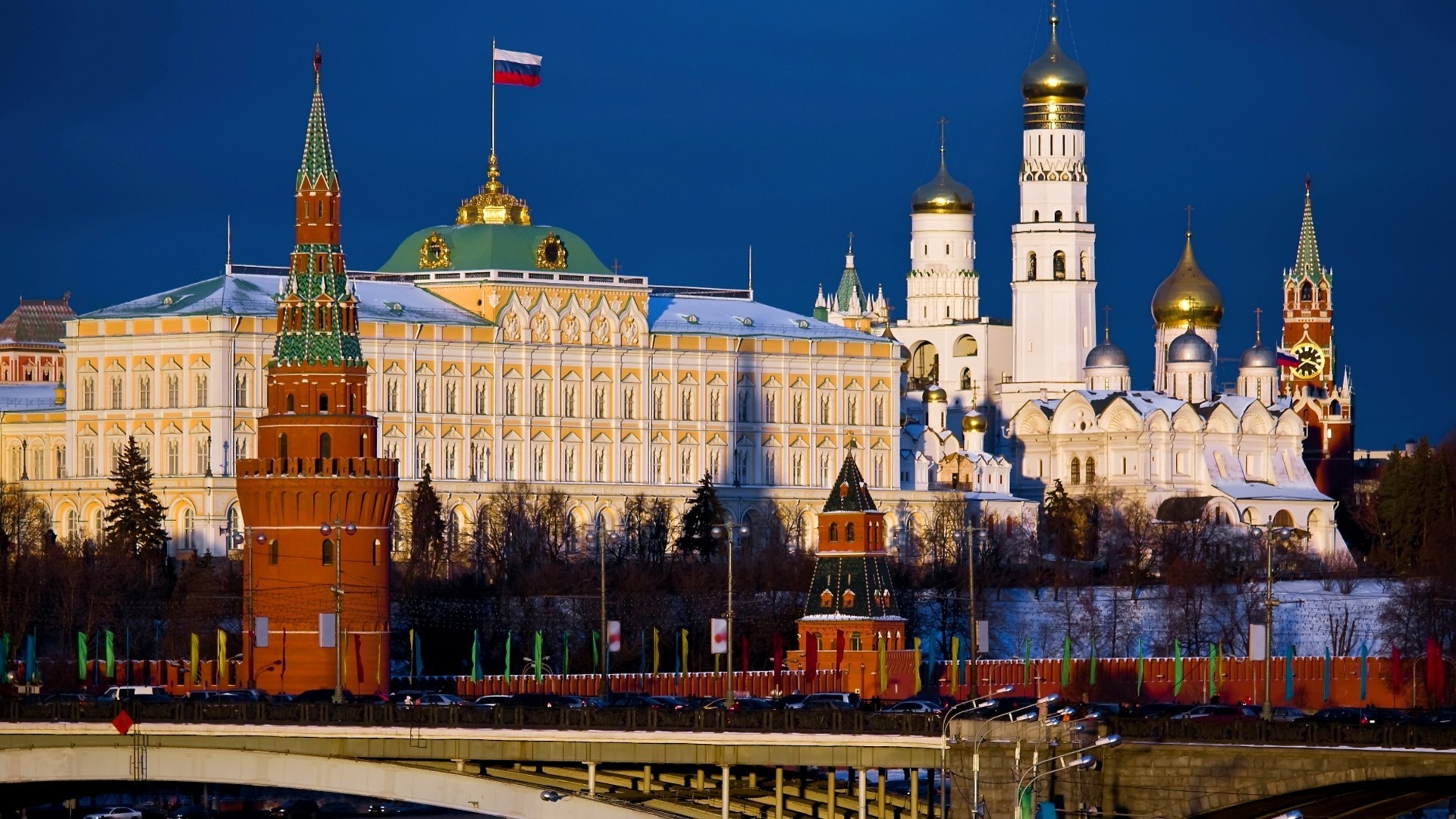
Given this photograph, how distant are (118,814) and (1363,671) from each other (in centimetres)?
4160

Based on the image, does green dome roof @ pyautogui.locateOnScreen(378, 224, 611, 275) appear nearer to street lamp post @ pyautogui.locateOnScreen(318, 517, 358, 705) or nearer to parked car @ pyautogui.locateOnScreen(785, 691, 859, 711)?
street lamp post @ pyautogui.locateOnScreen(318, 517, 358, 705)

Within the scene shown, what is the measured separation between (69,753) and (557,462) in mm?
95105

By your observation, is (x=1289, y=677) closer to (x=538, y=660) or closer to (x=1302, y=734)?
(x=538, y=660)

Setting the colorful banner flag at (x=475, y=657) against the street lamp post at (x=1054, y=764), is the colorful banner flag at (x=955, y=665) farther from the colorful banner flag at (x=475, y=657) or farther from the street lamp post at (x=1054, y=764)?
the street lamp post at (x=1054, y=764)

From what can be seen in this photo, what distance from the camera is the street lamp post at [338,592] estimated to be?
11419 cm

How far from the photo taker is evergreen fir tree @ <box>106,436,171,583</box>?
164 m

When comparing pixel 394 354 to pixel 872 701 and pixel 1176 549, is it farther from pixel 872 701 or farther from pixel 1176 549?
pixel 872 701

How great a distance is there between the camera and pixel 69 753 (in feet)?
332

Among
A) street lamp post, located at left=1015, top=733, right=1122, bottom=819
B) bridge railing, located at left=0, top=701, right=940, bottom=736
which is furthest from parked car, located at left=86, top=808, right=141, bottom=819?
street lamp post, located at left=1015, top=733, right=1122, bottom=819

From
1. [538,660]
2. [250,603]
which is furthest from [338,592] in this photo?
[538,660]

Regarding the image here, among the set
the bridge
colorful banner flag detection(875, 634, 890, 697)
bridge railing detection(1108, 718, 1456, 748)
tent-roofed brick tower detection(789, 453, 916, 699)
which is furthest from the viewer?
tent-roofed brick tower detection(789, 453, 916, 699)

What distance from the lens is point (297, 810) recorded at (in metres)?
129

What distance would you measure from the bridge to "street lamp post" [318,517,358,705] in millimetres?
9129

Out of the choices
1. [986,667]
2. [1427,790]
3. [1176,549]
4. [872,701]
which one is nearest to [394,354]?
[1176,549]
